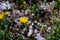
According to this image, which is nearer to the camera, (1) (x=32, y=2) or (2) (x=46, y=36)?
(2) (x=46, y=36)

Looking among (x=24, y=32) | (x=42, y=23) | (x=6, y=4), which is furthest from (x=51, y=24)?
(x=6, y=4)

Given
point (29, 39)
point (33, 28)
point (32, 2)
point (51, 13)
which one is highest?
point (32, 2)

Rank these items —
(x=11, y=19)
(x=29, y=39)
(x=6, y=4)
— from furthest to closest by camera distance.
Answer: (x=6, y=4) < (x=11, y=19) < (x=29, y=39)

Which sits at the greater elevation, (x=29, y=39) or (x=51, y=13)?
(x=51, y=13)

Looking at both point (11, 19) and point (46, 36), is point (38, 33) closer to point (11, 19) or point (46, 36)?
point (46, 36)

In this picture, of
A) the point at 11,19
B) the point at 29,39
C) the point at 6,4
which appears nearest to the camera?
the point at 29,39

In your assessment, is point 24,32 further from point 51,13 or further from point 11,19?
point 51,13

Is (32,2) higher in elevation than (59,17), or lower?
higher

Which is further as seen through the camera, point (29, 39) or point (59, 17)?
point (59, 17)

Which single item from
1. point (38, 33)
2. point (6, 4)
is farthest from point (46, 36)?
point (6, 4)
